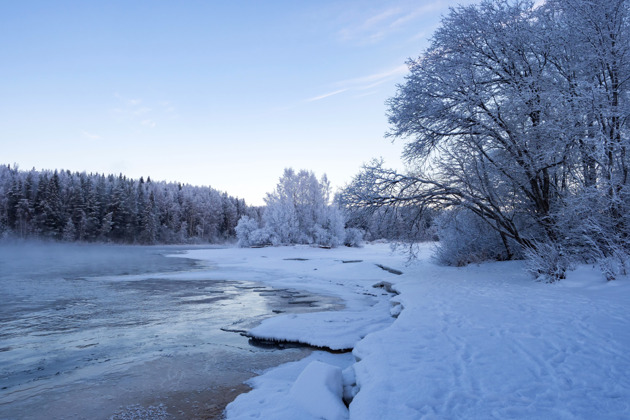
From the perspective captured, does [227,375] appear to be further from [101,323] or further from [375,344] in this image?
[101,323]

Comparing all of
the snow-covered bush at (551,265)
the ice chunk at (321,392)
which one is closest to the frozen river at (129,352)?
the ice chunk at (321,392)

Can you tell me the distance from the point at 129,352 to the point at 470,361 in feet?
17.4

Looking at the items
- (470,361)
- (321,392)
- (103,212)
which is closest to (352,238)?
(470,361)

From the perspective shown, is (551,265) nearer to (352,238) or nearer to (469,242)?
(469,242)

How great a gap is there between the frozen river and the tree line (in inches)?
2284

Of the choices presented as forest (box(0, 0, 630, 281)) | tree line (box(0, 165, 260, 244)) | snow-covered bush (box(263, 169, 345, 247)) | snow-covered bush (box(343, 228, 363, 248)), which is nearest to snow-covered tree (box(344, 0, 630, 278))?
forest (box(0, 0, 630, 281))

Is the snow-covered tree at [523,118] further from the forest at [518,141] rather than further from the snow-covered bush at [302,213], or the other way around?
the snow-covered bush at [302,213]

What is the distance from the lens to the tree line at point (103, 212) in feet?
191

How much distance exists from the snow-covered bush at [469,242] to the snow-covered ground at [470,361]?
6.91m

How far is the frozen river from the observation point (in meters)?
4.13

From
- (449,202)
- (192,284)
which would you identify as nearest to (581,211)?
(449,202)

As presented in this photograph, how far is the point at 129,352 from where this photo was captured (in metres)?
5.86

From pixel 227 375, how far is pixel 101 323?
4456mm

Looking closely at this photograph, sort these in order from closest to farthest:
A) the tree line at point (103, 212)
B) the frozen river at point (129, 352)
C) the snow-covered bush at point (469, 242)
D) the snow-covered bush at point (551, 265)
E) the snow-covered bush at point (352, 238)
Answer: the frozen river at point (129, 352), the snow-covered bush at point (551, 265), the snow-covered bush at point (469, 242), the snow-covered bush at point (352, 238), the tree line at point (103, 212)
